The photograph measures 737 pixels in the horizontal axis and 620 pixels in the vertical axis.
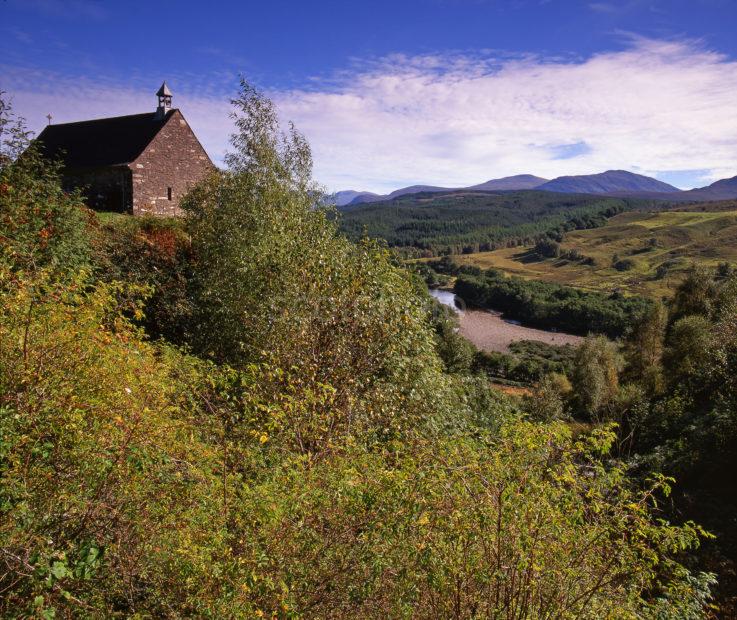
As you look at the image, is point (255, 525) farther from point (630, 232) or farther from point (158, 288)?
point (630, 232)

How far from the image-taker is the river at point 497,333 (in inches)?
3693

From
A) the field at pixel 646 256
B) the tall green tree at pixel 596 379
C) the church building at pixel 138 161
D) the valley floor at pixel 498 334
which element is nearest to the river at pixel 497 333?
the valley floor at pixel 498 334

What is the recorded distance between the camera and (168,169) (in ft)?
101

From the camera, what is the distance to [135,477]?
18.6 feet

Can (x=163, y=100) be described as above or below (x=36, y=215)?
above

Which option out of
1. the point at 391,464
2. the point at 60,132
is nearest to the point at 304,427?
the point at 391,464

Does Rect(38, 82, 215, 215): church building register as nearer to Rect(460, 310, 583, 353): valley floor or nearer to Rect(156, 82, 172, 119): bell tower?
Rect(156, 82, 172, 119): bell tower

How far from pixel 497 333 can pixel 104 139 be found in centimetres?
8789

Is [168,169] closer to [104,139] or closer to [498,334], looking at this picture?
[104,139]

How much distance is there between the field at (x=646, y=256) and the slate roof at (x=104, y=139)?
120727 millimetres

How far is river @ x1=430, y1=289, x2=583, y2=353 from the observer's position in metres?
93.8

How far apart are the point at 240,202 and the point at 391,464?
580 inches

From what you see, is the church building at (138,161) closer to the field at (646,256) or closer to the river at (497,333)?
the river at (497,333)

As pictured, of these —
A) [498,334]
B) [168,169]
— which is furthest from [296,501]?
[498,334]
